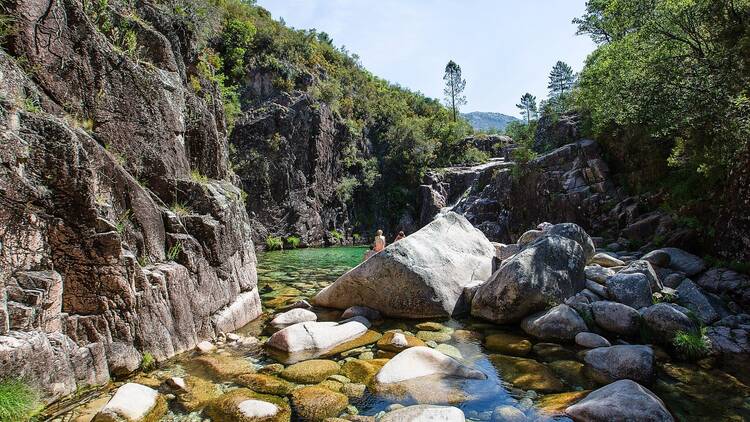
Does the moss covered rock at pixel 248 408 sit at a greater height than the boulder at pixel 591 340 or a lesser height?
greater

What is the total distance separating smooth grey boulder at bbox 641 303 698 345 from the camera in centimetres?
784

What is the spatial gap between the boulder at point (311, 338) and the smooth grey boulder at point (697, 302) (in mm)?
7260

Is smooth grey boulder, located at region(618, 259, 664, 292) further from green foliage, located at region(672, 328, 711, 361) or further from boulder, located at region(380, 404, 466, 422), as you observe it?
boulder, located at region(380, 404, 466, 422)

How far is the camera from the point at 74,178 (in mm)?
5742

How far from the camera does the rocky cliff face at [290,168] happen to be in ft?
135

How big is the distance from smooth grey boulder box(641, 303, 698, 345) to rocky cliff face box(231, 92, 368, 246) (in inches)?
1357

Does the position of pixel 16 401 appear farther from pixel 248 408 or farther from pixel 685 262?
pixel 685 262

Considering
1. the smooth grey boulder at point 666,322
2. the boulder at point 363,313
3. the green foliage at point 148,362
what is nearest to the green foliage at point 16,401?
the green foliage at point 148,362

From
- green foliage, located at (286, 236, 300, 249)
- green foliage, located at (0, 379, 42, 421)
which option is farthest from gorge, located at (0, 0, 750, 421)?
green foliage, located at (286, 236, 300, 249)

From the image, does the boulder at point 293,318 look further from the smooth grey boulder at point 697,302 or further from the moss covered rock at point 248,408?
the smooth grey boulder at point 697,302

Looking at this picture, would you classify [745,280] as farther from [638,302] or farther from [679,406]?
[679,406]

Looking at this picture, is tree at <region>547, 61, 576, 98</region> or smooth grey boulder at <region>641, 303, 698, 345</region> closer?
smooth grey boulder at <region>641, 303, 698, 345</region>

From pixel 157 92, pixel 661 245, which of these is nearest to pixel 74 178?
pixel 157 92

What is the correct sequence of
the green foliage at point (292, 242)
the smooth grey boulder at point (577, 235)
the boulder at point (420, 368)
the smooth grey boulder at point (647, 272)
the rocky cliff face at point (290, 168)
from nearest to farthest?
the boulder at point (420, 368)
the smooth grey boulder at point (647, 272)
the smooth grey boulder at point (577, 235)
the green foliage at point (292, 242)
the rocky cliff face at point (290, 168)
